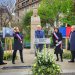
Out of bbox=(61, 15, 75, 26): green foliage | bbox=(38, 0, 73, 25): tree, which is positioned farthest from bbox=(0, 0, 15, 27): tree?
bbox=(61, 15, 75, 26): green foliage

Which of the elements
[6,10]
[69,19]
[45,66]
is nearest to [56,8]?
[69,19]

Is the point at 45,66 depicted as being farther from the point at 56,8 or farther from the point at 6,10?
the point at 56,8

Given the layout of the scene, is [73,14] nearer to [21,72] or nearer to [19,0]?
[21,72]

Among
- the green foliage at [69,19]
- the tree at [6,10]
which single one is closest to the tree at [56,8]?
the green foliage at [69,19]

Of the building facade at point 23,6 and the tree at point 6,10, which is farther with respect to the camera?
the building facade at point 23,6

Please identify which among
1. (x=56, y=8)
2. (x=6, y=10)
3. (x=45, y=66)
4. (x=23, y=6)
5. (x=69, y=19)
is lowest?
(x=45, y=66)

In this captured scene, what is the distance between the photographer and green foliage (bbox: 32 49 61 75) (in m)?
10.3

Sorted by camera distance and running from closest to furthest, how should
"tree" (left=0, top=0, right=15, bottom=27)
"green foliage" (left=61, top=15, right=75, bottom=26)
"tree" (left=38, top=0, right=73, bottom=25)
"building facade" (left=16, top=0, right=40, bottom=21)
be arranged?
"green foliage" (left=61, top=15, right=75, bottom=26) < "tree" (left=0, top=0, right=15, bottom=27) < "tree" (left=38, top=0, right=73, bottom=25) < "building facade" (left=16, top=0, right=40, bottom=21)

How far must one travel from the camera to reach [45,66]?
34.4 ft

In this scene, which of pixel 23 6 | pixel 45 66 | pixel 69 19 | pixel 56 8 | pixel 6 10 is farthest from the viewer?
pixel 23 6

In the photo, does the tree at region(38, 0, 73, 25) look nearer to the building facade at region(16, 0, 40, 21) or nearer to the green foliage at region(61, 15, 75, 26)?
the green foliage at region(61, 15, 75, 26)

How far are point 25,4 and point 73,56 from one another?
94949mm

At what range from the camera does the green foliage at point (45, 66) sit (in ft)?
33.9

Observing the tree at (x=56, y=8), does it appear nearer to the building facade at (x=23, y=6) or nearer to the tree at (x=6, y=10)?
the tree at (x=6, y=10)
